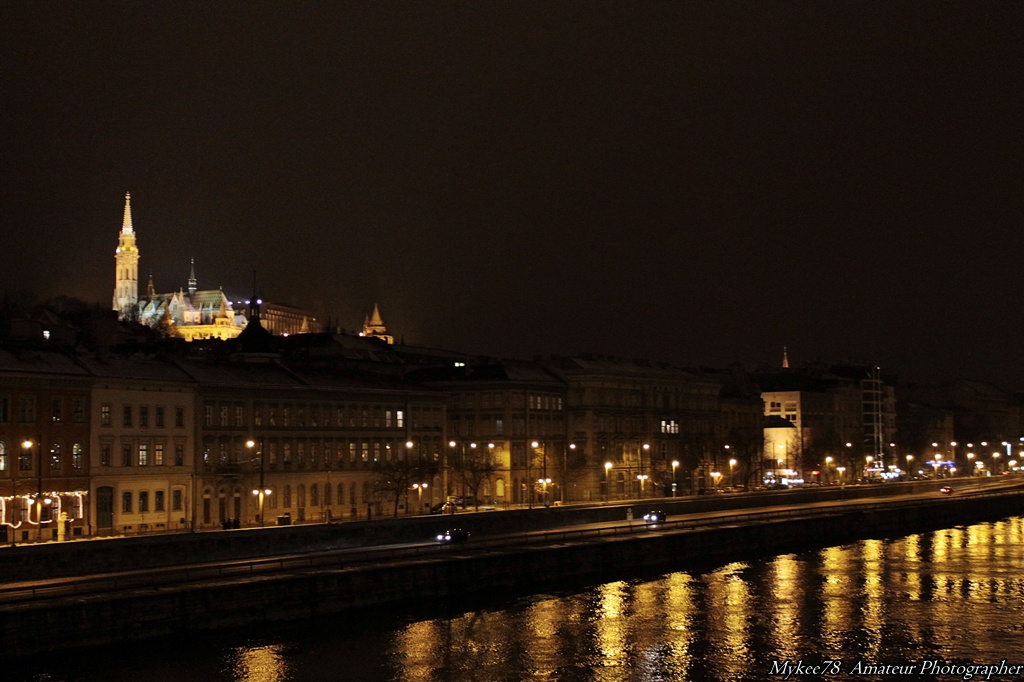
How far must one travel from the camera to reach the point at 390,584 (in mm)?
53125

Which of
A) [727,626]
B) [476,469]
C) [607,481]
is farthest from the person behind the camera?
[607,481]

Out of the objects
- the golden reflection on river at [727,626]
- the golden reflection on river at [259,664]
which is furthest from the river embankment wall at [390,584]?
the golden reflection on river at [727,626]

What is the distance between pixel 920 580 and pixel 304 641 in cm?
3230

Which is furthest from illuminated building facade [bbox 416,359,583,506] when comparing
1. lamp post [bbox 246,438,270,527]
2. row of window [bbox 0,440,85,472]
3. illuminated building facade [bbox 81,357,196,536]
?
row of window [bbox 0,440,85,472]

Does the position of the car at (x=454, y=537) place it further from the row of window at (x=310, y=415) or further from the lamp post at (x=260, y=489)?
the row of window at (x=310, y=415)

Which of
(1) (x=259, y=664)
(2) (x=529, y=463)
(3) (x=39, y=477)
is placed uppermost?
(2) (x=529, y=463)

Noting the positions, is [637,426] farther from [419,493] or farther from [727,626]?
[727,626]

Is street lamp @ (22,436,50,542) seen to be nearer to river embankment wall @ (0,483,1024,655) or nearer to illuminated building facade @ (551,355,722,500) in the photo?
river embankment wall @ (0,483,1024,655)

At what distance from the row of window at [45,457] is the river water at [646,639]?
22695 millimetres

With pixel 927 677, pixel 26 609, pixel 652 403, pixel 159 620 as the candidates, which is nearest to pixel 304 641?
pixel 159 620

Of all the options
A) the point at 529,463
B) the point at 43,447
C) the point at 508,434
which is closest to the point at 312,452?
the point at 43,447

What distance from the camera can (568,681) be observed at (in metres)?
41.7

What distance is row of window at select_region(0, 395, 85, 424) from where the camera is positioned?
65.3m

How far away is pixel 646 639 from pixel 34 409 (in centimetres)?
3329
